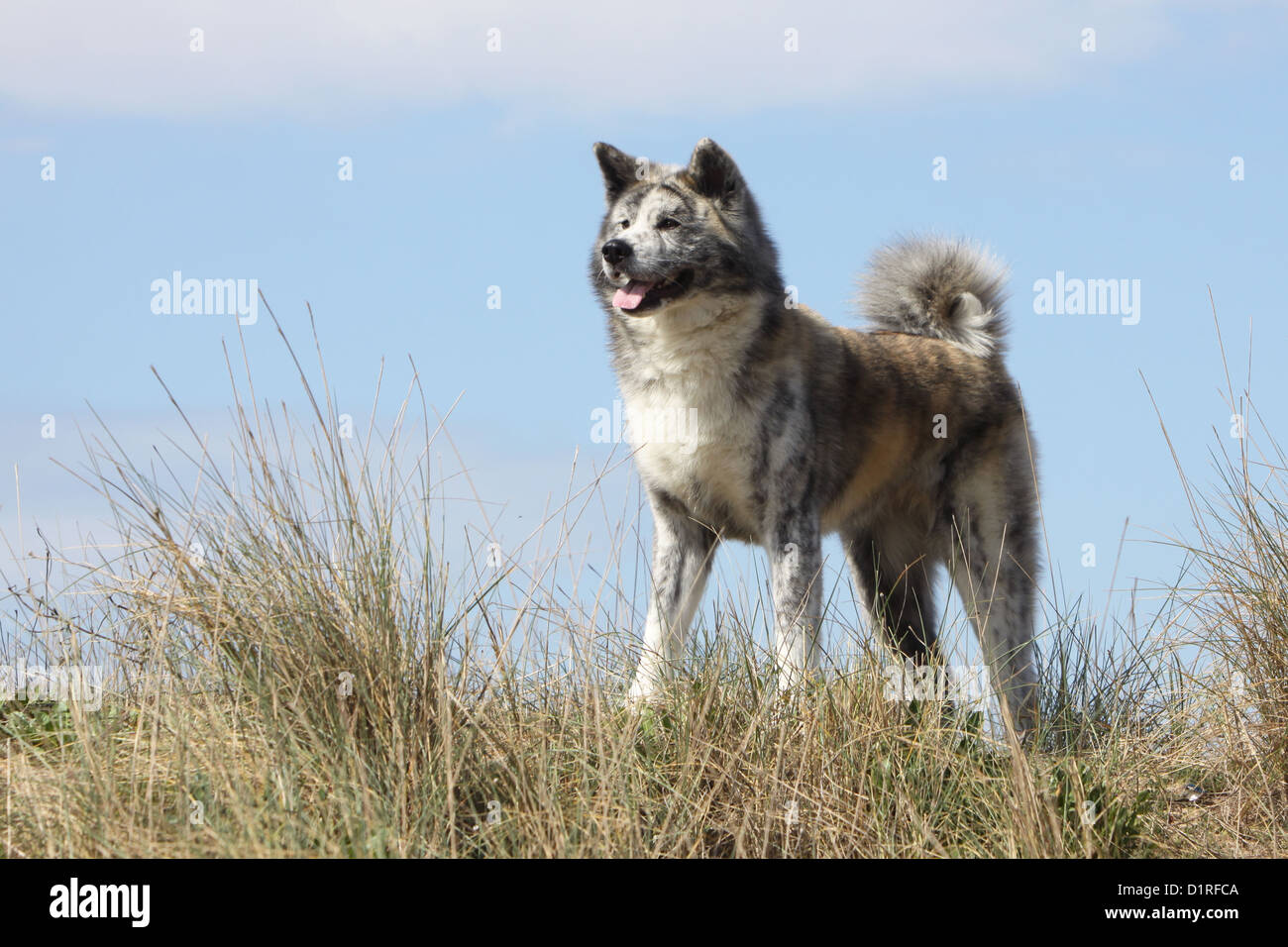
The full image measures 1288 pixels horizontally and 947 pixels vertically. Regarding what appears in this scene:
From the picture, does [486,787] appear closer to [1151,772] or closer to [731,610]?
[731,610]

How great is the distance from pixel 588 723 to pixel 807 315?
3.24 meters

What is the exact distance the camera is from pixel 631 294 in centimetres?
636

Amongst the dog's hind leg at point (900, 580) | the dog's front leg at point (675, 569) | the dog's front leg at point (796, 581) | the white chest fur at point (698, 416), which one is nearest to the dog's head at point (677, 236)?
the white chest fur at point (698, 416)

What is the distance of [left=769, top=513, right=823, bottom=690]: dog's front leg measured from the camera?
5.82 meters

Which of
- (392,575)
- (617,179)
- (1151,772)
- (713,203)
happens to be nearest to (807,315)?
(713,203)

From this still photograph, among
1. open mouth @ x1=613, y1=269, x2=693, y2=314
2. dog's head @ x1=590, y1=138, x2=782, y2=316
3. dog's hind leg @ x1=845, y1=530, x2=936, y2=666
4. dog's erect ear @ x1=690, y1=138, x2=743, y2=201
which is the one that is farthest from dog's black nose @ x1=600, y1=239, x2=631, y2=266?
dog's hind leg @ x1=845, y1=530, x2=936, y2=666

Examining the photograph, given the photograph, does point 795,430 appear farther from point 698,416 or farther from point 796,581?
point 796,581

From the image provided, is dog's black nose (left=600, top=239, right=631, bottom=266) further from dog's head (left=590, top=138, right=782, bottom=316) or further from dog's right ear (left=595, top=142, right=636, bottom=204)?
dog's right ear (left=595, top=142, right=636, bottom=204)

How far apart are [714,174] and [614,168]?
0.57 meters

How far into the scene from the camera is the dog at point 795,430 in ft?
20.7

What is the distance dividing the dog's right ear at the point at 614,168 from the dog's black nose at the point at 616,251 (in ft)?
2.29

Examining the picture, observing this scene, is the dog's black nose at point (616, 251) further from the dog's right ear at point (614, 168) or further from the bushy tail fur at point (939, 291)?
the bushy tail fur at point (939, 291)

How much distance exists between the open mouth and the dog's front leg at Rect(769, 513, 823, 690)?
4.21ft

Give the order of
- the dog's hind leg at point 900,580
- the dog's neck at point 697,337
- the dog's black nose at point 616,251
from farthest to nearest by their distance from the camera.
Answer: the dog's hind leg at point 900,580
the dog's neck at point 697,337
the dog's black nose at point 616,251
